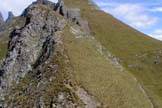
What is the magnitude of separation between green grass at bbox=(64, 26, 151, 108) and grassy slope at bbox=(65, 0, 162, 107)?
64192mm

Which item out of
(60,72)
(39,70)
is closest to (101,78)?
(60,72)

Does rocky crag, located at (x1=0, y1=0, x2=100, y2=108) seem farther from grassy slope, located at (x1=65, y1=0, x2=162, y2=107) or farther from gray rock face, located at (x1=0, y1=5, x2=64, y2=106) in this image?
grassy slope, located at (x1=65, y1=0, x2=162, y2=107)

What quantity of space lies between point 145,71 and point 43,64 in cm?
9340

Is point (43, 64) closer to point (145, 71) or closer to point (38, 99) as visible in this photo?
point (38, 99)

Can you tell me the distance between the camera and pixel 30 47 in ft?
125

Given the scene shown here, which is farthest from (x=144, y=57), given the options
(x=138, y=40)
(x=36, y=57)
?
(x=36, y=57)

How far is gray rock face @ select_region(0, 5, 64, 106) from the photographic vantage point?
36.7m

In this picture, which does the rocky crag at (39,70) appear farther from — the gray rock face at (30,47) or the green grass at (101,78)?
the green grass at (101,78)

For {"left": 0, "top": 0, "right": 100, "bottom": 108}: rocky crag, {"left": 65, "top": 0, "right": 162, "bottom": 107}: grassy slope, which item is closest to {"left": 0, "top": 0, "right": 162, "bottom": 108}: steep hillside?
{"left": 0, "top": 0, "right": 100, "bottom": 108}: rocky crag

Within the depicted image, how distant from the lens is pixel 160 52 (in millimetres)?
141125

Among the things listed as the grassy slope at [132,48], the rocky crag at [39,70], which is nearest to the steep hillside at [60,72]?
the rocky crag at [39,70]

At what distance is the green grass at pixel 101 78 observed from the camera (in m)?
34.4

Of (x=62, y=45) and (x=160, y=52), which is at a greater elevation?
(x=62, y=45)

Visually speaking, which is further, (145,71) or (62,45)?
(145,71)
